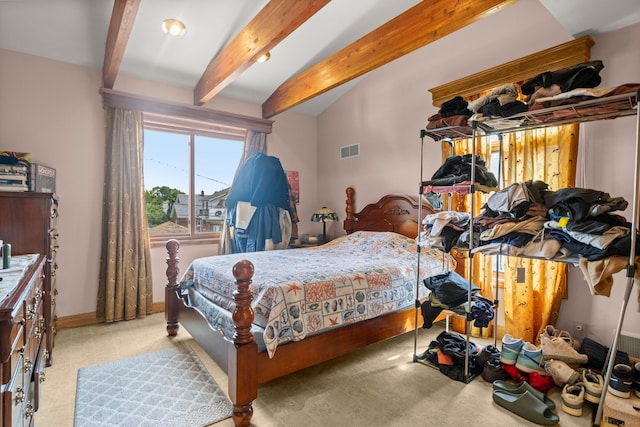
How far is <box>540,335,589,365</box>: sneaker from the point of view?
7.11 feet

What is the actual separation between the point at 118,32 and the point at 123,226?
1926mm

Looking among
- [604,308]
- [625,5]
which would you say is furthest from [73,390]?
[625,5]

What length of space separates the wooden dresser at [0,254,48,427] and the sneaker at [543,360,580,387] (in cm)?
276

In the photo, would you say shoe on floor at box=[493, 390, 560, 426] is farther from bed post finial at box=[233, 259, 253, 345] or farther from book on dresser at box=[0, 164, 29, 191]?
book on dresser at box=[0, 164, 29, 191]

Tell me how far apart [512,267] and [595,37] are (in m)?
1.89

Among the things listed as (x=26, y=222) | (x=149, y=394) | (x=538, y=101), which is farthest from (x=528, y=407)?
(x=26, y=222)

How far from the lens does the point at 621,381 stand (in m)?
1.75

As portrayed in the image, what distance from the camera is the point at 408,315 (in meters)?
2.63

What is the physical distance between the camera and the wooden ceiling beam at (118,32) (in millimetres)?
2068

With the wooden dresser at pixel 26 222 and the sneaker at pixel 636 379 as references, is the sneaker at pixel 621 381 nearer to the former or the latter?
the sneaker at pixel 636 379

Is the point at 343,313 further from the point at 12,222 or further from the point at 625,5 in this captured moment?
the point at 625,5

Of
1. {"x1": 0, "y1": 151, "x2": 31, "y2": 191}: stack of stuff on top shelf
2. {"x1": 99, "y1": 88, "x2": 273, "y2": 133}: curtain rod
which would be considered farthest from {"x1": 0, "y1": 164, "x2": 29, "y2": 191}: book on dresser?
{"x1": 99, "y1": 88, "x2": 273, "y2": 133}: curtain rod

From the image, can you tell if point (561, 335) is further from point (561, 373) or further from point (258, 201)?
point (258, 201)

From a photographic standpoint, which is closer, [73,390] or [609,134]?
[73,390]
